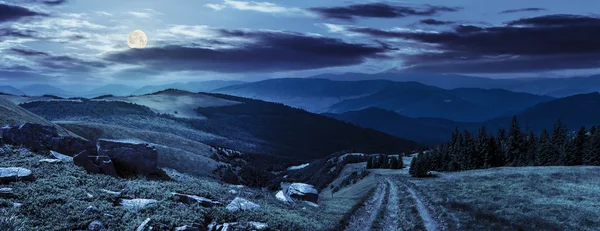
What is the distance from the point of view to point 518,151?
91375mm

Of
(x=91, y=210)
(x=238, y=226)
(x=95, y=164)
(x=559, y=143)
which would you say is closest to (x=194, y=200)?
(x=238, y=226)

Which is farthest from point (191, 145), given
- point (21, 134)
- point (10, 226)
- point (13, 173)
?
point (10, 226)

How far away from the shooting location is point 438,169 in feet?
300

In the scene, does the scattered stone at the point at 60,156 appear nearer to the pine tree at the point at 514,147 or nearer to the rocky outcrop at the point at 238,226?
the rocky outcrop at the point at 238,226

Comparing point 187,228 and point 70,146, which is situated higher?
point 70,146

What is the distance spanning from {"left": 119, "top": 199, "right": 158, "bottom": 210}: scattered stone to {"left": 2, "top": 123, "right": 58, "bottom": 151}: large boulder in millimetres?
14960

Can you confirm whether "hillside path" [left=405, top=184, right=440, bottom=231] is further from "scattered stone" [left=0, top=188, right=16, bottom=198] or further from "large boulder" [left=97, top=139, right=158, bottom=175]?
"scattered stone" [left=0, top=188, right=16, bottom=198]

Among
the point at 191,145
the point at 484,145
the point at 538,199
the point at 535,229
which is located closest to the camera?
the point at 535,229

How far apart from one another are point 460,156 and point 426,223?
7070 cm

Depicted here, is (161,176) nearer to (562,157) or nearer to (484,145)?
(484,145)

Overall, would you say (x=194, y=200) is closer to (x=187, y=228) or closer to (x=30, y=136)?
(x=187, y=228)

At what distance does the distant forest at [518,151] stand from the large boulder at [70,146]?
62.8m

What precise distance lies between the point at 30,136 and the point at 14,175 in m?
12.1

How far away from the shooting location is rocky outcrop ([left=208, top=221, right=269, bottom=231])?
56.7ft
